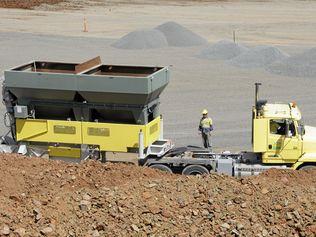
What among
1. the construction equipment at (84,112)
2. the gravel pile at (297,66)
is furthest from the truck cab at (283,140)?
the gravel pile at (297,66)

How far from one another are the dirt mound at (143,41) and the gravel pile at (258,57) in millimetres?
6397

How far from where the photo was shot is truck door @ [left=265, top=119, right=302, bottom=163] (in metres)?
16.2

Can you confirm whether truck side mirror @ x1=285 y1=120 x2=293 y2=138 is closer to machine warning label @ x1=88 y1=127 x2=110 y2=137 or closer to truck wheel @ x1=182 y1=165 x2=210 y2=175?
truck wheel @ x1=182 y1=165 x2=210 y2=175

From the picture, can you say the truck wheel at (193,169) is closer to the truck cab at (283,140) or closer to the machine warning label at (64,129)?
the truck cab at (283,140)

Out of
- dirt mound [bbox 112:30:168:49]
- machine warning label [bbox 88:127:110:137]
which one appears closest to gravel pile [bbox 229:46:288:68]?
dirt mound [bbox 112:30:168:49]

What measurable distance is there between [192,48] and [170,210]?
29216 millimetres

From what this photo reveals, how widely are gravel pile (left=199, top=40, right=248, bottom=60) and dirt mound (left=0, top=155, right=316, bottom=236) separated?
24026mm

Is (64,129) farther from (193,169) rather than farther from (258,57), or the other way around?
(258,57)

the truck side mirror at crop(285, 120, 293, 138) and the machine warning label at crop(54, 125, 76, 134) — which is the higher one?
the truck side mirror at crop(285, 120, 293, 138)

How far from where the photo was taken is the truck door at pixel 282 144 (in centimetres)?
1625

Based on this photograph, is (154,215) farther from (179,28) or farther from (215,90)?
(179,28)

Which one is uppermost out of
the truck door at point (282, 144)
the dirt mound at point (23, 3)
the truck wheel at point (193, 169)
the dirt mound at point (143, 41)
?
the dirt mound at point (23, 3)

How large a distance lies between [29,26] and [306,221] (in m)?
39.9

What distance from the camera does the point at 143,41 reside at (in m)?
39.4
